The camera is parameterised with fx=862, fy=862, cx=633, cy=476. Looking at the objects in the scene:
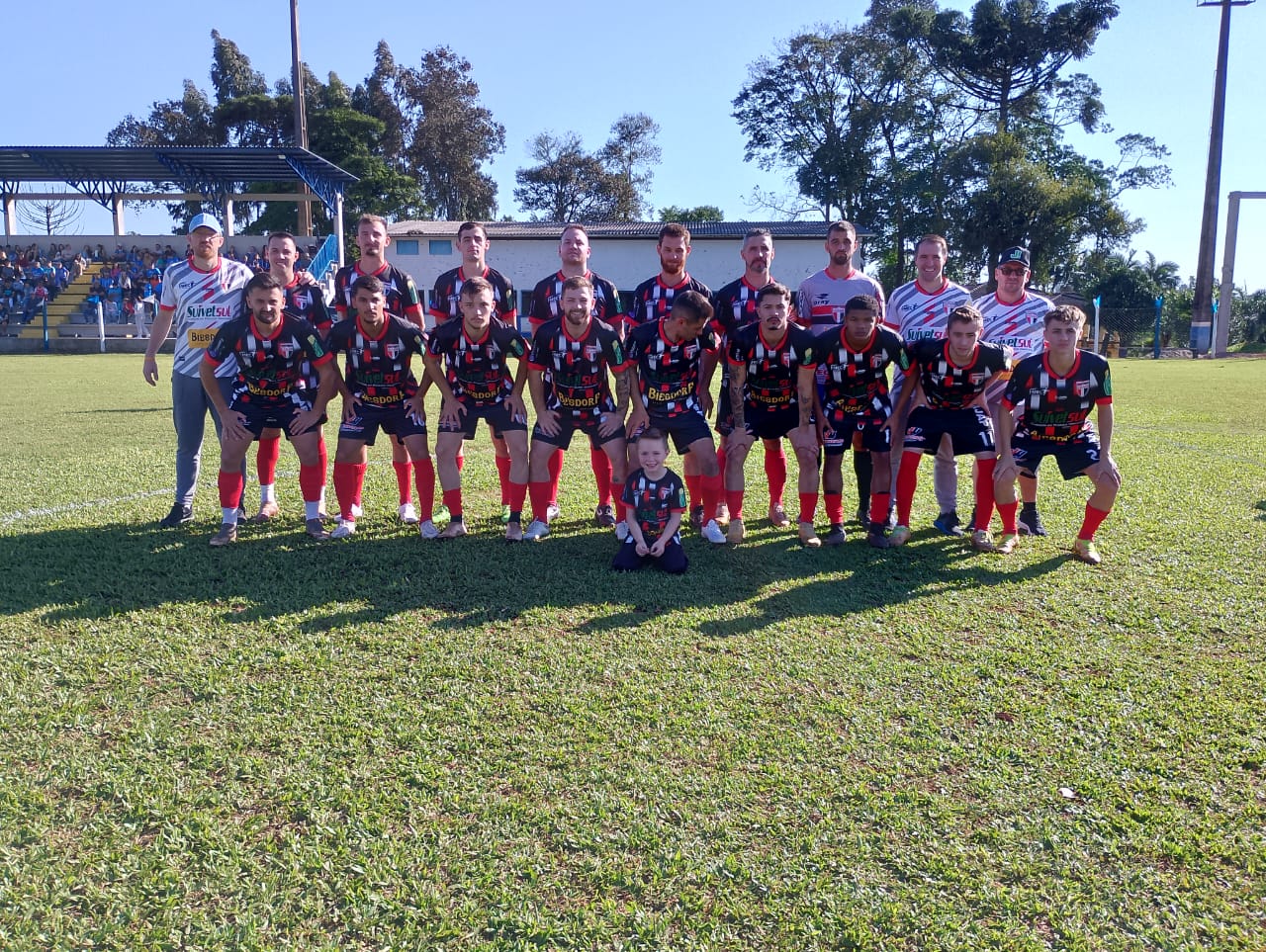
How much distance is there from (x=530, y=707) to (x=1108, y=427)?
408cm

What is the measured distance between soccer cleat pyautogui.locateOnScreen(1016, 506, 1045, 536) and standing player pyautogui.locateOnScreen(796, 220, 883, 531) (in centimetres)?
101

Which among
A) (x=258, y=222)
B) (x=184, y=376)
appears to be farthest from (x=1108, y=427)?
(x=258, y=222)

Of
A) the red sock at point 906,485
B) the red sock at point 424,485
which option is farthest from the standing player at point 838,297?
the red sock at point 424,485

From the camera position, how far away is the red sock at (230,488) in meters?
5.50

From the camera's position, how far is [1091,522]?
204 inches

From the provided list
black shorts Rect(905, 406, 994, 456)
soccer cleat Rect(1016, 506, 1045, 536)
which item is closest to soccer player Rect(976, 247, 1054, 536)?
soccer cleat Rect(1016, 506, 1045, 536)

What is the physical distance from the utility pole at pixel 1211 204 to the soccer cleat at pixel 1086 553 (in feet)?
110

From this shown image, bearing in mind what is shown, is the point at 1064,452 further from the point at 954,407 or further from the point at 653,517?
the point at 653,517

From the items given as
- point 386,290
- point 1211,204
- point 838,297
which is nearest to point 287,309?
point 386,290

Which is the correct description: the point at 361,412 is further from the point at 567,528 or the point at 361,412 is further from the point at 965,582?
the point at 965,582

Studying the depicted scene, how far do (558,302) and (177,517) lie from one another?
2945mm

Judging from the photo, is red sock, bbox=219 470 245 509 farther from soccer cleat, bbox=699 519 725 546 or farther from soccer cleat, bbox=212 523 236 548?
soccer cleat, bbox=699 519 725 546

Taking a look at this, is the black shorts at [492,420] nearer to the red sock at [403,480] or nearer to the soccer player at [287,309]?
the red sock at [403,480]

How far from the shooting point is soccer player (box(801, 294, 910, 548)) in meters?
5.46
